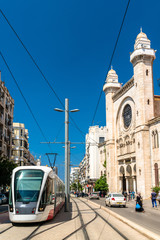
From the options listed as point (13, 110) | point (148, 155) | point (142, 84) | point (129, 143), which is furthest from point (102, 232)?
point (13, 110)

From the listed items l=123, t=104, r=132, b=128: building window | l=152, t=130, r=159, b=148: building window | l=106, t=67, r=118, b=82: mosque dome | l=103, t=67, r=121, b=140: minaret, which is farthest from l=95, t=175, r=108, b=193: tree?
l=106, t=67, r=118, b=82: mosque dome

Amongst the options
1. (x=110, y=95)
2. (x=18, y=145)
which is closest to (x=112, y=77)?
(x=110, y=95)

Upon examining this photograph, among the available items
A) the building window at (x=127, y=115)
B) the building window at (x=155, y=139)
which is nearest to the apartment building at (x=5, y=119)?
the building window at (x=127, y=115)

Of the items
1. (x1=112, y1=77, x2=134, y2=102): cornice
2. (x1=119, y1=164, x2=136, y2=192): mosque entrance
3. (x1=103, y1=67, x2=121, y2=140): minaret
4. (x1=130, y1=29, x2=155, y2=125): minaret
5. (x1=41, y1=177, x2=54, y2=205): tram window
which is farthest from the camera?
(x1=103, y1=67, x2=121, y2=140): minaret

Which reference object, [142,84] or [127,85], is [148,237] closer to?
[142,84]

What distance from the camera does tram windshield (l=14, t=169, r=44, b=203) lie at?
446 inches

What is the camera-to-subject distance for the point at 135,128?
129 feet

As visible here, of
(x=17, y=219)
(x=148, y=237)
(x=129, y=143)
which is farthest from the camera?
(x=129, y=143)

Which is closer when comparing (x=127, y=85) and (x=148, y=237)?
(x=148, y=237)

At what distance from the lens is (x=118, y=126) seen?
5044cm

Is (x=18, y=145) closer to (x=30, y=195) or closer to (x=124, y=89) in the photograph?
(x=124, y=89)

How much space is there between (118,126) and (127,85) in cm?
842

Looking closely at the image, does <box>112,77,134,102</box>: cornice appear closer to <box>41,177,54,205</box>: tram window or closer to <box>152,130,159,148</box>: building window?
<box>152,130,159,148</box>: building window

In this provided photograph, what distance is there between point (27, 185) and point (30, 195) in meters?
0.46
